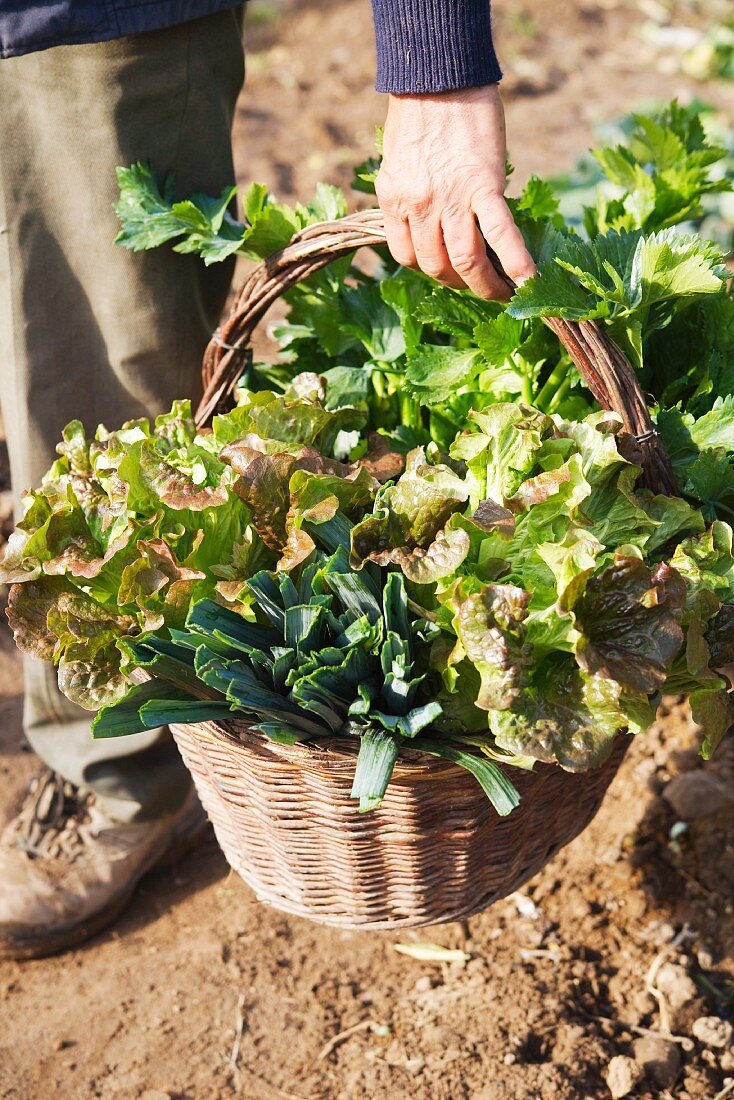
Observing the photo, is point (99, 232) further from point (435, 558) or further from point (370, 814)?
point (370, 814)

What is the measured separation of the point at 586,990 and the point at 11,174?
177cm

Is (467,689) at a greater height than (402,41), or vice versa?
(402,41)

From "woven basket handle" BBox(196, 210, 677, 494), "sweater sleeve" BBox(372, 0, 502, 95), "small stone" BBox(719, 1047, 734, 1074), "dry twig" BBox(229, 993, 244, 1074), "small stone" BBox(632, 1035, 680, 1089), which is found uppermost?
"sweater sleeve" BBox(372, 0, 502, 95)

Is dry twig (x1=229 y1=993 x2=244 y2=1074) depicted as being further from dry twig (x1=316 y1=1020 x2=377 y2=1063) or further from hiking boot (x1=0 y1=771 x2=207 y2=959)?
hiking boot (x1=0 y1=771 x2=207 y2=959)

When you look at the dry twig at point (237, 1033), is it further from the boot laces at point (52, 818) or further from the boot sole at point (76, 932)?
the boot laces at point (52, 818)

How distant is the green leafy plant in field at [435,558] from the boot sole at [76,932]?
101cm

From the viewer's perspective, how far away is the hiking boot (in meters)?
2.15

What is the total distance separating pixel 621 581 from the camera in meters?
1.23

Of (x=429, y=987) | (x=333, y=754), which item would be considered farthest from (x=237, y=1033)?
(x=333, y=754)

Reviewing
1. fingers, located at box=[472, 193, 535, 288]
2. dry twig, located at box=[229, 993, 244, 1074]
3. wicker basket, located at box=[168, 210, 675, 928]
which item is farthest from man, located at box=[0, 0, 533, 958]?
dry twig, located at box=[229, 993, 244, 1074]

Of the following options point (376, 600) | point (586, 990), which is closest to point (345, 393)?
point (376, 600)

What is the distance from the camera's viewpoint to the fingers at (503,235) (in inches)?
51.1

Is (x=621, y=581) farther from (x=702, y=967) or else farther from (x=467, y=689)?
(x=702, y=967)

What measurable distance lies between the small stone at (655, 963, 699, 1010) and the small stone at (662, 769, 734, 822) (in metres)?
0.39
